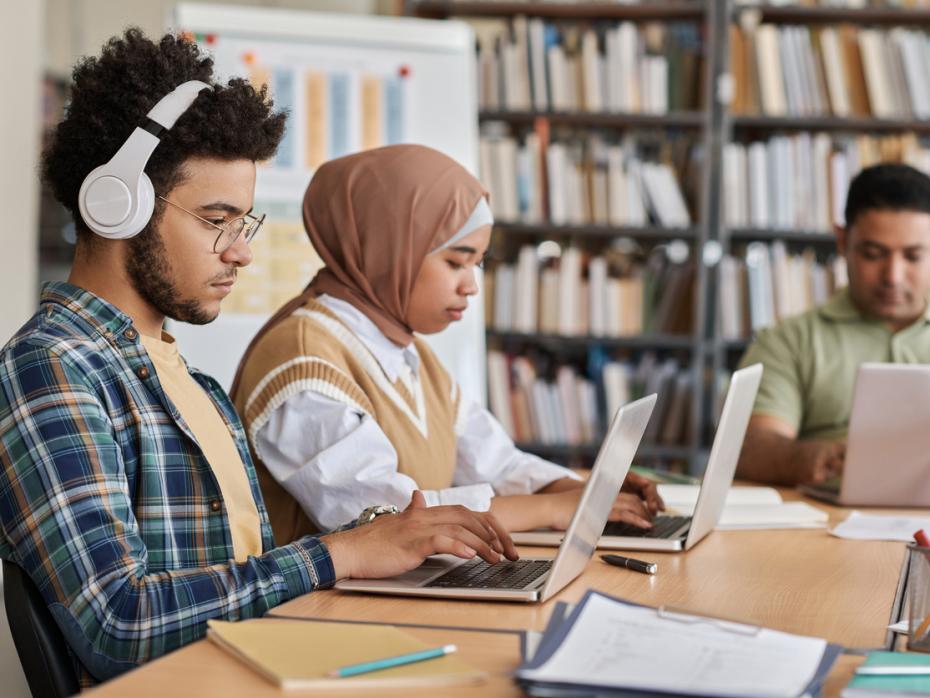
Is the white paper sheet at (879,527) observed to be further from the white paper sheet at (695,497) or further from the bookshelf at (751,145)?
the bookshelf at (751,145)

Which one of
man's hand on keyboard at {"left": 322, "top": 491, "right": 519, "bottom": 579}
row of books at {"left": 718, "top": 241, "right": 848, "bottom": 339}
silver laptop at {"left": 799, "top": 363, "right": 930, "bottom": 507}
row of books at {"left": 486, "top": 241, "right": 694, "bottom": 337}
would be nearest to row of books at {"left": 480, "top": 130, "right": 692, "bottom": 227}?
row of books at {"left": 486, "top": 241, "right": 694, "bottom": 337}

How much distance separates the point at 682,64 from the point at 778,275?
0.81 m

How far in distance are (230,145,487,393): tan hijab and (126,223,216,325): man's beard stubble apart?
0.52 m

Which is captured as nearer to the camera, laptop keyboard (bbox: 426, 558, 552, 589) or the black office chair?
the black office chair

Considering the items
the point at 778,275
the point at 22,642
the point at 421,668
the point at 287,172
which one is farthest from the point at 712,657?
Answer: the point at 778,275

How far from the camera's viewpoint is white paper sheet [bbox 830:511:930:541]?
1.84 meters

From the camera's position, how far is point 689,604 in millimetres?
1340

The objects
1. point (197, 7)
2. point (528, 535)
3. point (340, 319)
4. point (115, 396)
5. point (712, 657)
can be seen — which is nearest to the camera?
point (712, 657)

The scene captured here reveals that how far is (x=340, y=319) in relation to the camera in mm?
1898

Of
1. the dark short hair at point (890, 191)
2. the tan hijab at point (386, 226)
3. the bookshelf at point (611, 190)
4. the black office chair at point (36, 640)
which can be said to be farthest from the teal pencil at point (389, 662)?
the bookshelf at point (611, 190)

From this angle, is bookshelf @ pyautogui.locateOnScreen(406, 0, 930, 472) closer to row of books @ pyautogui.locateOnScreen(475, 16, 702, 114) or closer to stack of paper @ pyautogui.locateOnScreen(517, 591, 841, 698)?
row of books @ pyautogui.locateOnScreen(475, 16, 702, 114)

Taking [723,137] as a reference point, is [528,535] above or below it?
below

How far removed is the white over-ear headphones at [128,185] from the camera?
1.33 metres

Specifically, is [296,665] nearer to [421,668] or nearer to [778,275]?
[421,668]
